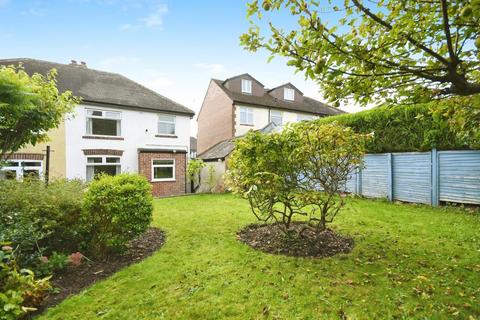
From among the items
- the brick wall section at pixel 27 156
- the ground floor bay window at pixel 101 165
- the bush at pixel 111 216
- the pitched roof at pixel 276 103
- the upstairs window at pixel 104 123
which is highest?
the pitched roof at pixel 276 103

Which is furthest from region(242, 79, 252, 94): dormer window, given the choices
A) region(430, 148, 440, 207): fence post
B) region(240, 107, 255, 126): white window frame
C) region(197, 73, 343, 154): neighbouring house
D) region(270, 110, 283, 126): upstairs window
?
region(430, 148, 440, 207): fence post

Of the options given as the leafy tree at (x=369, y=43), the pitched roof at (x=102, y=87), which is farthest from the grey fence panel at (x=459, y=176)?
the pitched roof at (x=102, y=87)

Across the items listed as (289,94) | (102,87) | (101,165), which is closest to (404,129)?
(289,94)

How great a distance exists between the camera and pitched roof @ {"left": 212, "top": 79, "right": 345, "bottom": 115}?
2050cm

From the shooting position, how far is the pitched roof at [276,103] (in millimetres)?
20500

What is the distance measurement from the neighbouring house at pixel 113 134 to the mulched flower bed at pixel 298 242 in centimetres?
1084

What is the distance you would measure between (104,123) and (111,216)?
458 inches

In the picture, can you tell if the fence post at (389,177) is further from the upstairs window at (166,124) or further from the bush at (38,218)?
the upstairs window at (166,124)

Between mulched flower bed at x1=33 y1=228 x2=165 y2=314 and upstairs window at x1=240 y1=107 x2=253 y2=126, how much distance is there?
51.7 ft

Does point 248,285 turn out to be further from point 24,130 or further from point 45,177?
point 24,130

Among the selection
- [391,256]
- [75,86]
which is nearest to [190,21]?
[391,256]

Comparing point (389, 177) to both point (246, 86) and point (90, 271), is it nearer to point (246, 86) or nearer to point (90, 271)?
point (90, 271)

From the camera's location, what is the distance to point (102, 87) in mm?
15234

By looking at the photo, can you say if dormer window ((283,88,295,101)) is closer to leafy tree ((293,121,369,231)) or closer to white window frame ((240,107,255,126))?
white window frame ((240,107,255,126))
